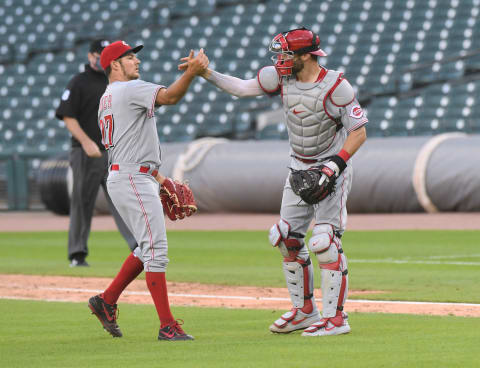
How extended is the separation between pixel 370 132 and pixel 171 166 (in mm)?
5515

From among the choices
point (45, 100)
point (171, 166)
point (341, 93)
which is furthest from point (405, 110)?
point (341, 93)

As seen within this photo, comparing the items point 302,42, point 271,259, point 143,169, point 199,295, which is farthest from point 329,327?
point 271,259

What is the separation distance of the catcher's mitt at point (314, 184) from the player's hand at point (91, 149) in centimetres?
397

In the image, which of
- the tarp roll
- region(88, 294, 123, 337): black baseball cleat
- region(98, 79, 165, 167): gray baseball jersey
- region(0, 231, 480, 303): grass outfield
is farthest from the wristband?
the tarp roll

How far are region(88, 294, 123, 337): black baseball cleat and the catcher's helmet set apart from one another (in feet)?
5.46

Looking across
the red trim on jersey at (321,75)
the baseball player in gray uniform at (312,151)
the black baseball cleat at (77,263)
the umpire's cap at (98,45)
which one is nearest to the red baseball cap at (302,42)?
the baseball player in gray uniform at (312,151)

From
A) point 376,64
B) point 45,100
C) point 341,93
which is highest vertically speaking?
point 341,93

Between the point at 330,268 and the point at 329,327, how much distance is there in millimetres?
335

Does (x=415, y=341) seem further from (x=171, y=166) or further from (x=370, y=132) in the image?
Answer: (x=370, y=132)

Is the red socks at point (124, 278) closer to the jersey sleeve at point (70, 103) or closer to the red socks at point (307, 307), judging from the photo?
the red socks at point (307, 307)

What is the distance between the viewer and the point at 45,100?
30.5 meters

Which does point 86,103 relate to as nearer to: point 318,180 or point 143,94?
point 143,94

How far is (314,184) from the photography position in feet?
17.8

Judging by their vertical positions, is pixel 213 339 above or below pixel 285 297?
above
